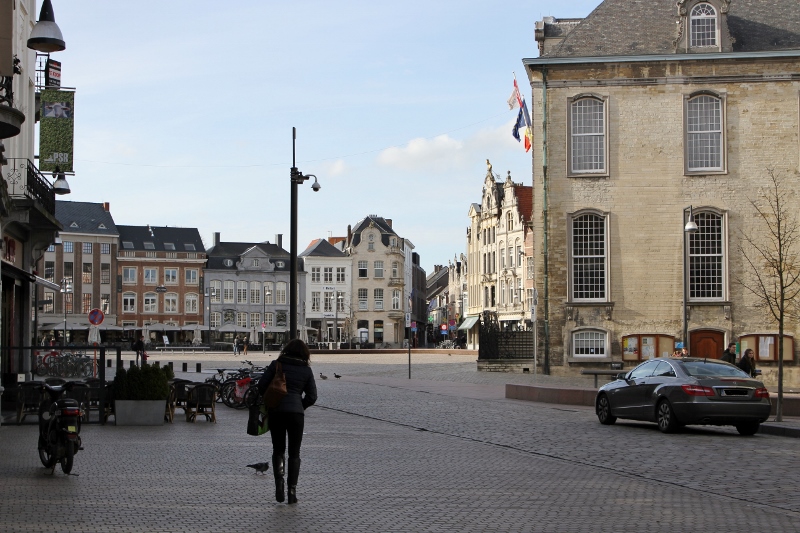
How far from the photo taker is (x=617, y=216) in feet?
135

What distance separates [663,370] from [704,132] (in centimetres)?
2198

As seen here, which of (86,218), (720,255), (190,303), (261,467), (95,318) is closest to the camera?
(261,467)

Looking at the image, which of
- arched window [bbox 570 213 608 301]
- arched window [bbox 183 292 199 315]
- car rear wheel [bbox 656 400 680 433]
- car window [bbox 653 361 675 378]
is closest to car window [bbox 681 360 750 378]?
car window [bbox 653 361 675 378]

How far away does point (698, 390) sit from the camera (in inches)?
780

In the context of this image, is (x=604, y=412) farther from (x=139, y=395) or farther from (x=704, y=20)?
(x=704, y=20)

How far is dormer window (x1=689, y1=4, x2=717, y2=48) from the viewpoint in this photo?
135ft

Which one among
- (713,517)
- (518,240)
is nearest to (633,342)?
(713,517)

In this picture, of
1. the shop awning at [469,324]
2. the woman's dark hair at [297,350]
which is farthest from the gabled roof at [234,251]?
the woman's dark hair at [297,350]

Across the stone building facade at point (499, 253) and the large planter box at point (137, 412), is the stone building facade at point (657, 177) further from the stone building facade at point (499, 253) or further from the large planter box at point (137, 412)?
the stone building facade at point (499, 253)

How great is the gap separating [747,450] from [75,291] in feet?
359

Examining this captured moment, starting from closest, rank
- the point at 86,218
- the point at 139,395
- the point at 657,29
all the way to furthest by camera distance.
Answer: the point at 139,395
the point at 657,29
the point at 86,218

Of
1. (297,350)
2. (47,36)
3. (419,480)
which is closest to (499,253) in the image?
(47,36)

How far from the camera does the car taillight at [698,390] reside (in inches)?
778

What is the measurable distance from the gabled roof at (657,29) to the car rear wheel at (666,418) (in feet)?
75.4
